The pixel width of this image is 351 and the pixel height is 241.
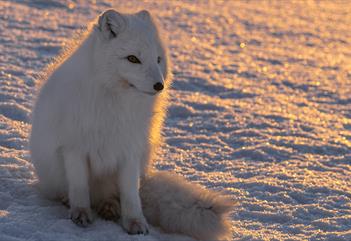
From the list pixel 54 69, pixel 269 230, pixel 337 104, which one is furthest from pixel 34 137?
pixel 337 104

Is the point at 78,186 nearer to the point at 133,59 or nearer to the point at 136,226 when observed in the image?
the point at 136,226

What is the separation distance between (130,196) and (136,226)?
138mm

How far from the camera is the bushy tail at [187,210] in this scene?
2750mm

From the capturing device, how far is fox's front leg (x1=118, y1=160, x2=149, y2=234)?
2.83 meters

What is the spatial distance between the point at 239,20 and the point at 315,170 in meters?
5.22

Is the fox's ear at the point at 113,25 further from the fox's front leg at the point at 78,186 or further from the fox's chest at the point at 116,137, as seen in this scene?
the fox's front leg at the point at 78,186

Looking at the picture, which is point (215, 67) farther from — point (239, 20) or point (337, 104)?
point (239, 20)

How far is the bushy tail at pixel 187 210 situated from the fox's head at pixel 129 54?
51 centimetres

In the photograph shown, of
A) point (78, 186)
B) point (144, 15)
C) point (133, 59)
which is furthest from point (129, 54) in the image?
point (78, 186)

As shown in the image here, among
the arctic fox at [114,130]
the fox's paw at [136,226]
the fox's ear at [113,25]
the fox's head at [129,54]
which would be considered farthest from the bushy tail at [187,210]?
the fox's ear at [113,25]

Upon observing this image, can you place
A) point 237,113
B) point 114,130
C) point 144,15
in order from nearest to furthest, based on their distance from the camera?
point 114,130
point 144,15
point 237,113

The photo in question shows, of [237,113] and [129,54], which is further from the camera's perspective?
[237,113]

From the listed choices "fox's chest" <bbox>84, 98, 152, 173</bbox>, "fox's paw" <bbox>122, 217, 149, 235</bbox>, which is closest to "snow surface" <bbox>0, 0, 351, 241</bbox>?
"fox's paw" <bbox>122, 217, 149, 235</bbox>

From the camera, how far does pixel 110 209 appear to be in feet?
9.74
